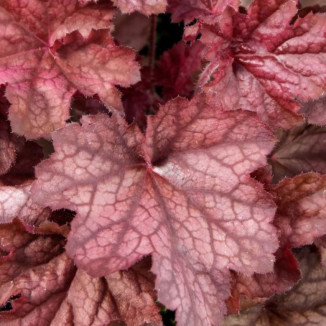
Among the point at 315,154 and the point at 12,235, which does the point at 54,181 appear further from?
the point at 315,154

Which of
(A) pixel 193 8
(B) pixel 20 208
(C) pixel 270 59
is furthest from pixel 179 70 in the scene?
(B) pixel 20 208

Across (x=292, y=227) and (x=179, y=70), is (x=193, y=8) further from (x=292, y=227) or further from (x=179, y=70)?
(x=292, y=227)

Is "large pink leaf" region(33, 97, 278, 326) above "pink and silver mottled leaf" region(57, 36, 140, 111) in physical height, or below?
below

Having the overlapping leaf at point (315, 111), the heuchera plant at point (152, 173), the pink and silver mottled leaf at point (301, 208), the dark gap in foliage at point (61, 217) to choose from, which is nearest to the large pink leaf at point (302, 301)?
the heuchera plant at point (152, 173)

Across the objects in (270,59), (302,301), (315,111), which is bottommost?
(302,301)

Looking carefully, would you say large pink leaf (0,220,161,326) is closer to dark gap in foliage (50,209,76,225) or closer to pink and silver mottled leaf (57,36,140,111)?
dark gap in foliage (50,209,76,225)

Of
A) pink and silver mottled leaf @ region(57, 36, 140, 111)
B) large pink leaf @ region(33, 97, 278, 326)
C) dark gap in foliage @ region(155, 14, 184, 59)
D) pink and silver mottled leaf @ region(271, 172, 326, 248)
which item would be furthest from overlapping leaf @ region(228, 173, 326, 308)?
dark gap in foliage @ region(155, 14, 184, 59)
